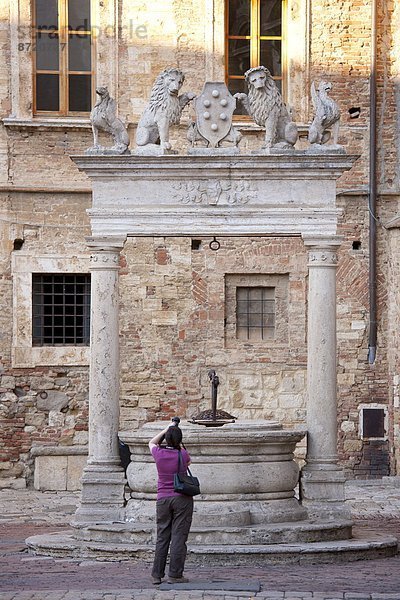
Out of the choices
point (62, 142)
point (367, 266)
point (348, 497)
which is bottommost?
point (348, 497)

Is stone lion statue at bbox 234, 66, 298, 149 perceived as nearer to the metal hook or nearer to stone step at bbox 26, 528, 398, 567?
the metal hook

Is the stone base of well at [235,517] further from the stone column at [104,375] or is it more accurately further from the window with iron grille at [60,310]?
the window with iron grille at [60,310]

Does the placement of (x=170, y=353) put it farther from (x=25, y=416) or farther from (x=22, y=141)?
(x=22, y=141)

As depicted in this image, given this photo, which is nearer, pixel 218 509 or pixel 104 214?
pixel 218 509

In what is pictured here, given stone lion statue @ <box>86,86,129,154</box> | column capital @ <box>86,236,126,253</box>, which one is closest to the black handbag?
column capital @ <box>86,236,126,253</box>

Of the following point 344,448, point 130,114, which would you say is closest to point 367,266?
point 344,448

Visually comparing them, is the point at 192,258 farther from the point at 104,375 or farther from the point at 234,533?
the point at 234,533

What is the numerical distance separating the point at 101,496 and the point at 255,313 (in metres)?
7.17

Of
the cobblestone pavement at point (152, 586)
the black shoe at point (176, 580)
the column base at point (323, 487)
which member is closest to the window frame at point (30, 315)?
the cobblestone pavement at point (152, 586)

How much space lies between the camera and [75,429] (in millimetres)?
19422

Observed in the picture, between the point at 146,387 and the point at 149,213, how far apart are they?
6456mm

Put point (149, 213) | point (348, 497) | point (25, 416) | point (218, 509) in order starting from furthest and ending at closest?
point (25, 416), point (348, 497), point (149, 213), point (218, 509)

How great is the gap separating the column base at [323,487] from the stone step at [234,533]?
427 mm

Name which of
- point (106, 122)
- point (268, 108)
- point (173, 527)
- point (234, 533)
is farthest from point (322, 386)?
point (106, 122)
